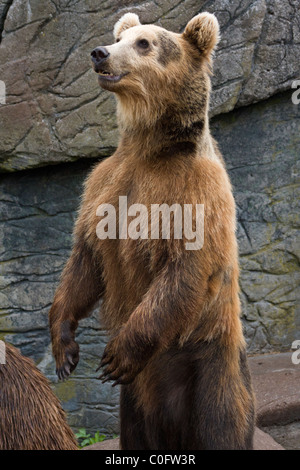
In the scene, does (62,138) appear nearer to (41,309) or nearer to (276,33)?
(41,309)

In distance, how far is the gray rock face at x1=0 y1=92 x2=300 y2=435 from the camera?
6031mm

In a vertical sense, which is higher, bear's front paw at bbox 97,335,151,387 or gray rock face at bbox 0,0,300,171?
gray rock face at bbox 0,0,300,171

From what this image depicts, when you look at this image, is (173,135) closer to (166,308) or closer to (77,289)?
(166,308)

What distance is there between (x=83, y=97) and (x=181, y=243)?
3.07 meters

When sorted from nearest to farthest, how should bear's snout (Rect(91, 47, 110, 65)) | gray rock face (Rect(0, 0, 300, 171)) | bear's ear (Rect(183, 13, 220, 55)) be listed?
bear's snout (Rect(91, 47, 110, 65)) < bear's ear (Rect(183, 13, 220, 55)) < gray rock face (Rect(0, 0, 300, 171))

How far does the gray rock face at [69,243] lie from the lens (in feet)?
19.8

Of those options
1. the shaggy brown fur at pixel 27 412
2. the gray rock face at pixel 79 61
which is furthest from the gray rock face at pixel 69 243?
the shaggy brown fur at pixel 27 412

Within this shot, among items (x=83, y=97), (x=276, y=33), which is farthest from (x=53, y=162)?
(x=276, y=33)

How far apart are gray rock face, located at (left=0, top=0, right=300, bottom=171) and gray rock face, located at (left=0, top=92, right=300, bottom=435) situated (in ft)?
1.04

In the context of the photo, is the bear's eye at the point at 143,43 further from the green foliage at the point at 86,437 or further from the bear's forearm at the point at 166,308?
the green foliage at the point at 86,437

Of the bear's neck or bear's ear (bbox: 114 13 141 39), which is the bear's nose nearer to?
the bear's neck

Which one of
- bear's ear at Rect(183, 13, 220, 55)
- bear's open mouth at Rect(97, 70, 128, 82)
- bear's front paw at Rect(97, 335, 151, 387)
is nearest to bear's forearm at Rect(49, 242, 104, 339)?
bear's front paw at Rect(97, 335, 151, 387)

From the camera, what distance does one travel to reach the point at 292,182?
6488 mm

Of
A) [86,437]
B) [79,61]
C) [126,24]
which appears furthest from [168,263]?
[86,437]
